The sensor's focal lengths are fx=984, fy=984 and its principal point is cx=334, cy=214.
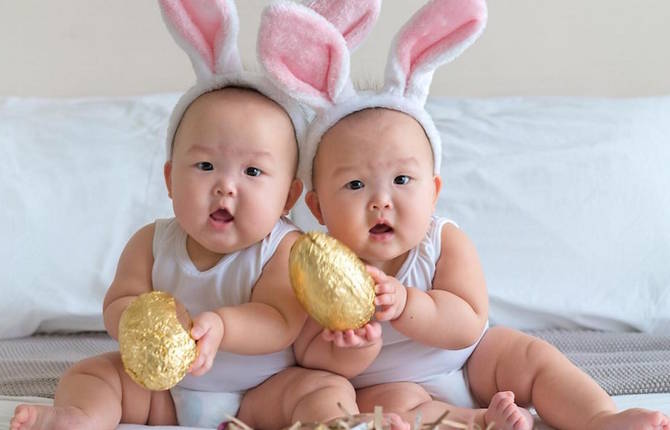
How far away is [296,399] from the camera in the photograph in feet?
3.70

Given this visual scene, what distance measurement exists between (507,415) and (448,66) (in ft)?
4.03

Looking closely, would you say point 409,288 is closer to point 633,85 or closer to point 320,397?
point 320,397

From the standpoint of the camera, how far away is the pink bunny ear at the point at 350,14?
3.96 ft

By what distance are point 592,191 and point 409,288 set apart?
784mm

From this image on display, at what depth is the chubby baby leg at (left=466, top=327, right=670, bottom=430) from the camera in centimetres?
108

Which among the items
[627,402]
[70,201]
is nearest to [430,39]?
[627,402]

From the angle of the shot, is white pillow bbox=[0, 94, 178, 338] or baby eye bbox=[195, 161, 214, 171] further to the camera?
white pillow bbox=[0, 94, 178, 338]

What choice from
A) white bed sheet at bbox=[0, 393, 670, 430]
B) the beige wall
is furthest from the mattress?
the beige wall

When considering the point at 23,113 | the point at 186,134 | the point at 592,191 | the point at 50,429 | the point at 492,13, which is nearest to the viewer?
the point at 50,429

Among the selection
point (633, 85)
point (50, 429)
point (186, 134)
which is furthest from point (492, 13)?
point (50, 429)

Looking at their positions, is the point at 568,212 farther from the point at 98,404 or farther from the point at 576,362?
the point at 98,404

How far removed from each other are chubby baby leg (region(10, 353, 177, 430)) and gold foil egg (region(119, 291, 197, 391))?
145mm

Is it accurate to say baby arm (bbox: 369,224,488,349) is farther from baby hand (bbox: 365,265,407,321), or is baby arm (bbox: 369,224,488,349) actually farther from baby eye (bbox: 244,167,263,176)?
baby eye (bbox: 244,167,263,176)

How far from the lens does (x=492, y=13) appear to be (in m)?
2.16
